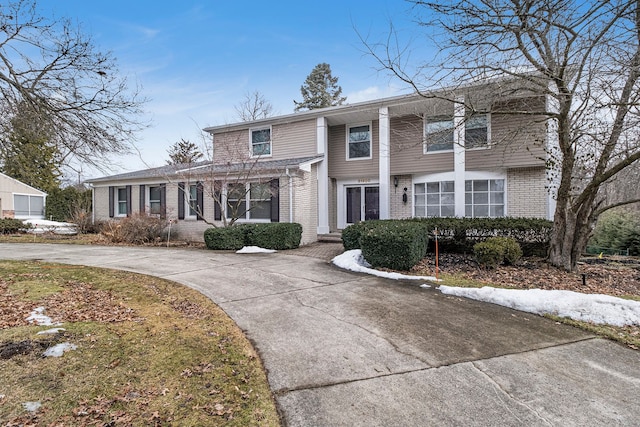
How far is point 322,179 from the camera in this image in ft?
46.6

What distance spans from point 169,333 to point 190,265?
4850mm

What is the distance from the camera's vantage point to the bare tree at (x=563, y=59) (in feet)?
19.2

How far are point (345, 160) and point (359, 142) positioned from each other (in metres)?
1.00

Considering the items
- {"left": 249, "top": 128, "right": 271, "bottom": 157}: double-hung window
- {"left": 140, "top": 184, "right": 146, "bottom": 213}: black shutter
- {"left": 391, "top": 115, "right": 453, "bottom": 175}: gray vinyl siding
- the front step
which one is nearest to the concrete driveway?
the front step

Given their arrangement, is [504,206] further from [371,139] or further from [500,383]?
[500,383]

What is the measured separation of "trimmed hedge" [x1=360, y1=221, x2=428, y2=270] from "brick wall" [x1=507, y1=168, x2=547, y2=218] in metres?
5.90

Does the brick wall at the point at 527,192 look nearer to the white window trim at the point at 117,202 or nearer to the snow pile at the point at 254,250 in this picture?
the snow pile at the point at 254,250

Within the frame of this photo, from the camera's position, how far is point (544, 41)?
641 centimetres

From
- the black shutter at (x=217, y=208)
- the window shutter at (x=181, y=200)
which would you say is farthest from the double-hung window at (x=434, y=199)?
the window shutter at (x=181, y=200)

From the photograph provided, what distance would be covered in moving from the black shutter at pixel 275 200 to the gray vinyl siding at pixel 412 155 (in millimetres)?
4856

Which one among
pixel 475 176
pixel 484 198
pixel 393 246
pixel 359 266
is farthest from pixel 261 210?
pixel 484 198

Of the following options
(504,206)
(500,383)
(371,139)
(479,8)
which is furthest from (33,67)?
(504,206)

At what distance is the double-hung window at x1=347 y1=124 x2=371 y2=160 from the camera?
14.4m

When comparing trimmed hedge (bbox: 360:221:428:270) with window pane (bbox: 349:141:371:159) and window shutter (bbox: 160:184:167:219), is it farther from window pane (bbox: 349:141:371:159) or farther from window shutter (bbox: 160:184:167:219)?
window shutter (bbox: 160:184:167:219)
